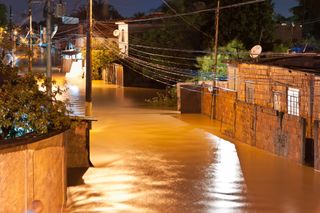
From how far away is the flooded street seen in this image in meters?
13.6

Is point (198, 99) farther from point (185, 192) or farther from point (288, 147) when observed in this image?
point (185, 192)

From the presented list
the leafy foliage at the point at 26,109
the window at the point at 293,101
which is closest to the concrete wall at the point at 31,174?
the leafy foliage at the point at 26,109

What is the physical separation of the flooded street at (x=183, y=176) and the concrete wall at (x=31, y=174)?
256 centimetres

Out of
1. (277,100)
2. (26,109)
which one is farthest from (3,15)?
(26,109)

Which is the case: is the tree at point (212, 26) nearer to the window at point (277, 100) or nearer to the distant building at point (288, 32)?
the distant building at point (288, 32)

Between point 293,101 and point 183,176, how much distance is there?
24.0 ft

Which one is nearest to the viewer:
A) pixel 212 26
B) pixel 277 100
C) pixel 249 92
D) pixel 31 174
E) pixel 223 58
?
pixel 31 174

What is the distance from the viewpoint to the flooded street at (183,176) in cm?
1359

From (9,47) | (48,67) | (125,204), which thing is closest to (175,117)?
(48,67)

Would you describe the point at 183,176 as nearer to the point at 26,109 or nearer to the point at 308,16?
the point at 26,109

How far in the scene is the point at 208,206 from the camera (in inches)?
526

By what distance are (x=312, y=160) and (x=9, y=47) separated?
11.5m

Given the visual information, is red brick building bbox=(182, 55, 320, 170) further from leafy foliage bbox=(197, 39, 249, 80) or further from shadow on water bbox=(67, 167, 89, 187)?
shadow on water bbox=(67, 167, 89, 187)

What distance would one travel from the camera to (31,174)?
9414 mm
